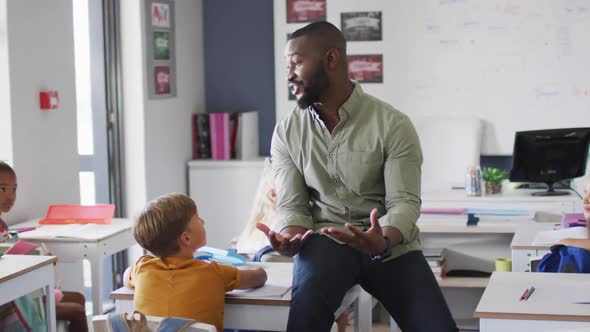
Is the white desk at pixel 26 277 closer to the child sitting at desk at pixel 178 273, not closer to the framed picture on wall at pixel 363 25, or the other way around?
the child sitting at desk at pixel 178 273

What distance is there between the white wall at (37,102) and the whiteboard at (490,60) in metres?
1.98

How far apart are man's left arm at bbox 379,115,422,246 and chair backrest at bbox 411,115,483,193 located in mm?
2600

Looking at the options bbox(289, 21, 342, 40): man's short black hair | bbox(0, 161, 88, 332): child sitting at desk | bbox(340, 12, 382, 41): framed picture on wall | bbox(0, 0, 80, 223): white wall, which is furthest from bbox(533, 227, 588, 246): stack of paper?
bbox(340, 12, 382, 41): framed picture on wall

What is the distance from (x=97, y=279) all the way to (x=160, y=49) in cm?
202

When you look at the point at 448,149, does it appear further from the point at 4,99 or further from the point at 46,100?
the point at 4,99

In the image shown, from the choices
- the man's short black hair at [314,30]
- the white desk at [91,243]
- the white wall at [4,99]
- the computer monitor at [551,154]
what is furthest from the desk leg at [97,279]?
the computer monitor at [551,154]

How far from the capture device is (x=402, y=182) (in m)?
2.96

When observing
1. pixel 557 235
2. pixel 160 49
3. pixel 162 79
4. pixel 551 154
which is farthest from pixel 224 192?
pixel 557 235

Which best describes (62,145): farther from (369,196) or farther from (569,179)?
(569,179)

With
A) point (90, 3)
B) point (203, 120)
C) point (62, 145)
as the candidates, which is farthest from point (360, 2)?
point (62, 145)

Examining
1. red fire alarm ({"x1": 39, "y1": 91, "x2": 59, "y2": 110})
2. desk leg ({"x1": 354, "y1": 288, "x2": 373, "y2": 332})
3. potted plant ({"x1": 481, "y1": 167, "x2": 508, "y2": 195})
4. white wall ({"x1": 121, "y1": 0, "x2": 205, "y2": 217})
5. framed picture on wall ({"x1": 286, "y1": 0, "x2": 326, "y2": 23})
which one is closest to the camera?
desk leg ({"x1": 354, "y1": 288, "x2": 373, "y2": 332})

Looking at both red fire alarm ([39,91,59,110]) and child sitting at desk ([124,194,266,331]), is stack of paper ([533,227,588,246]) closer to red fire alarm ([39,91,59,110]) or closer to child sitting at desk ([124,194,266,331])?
child sitting at desk ([124,194,266,331])

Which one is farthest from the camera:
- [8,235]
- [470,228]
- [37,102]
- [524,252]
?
[470,228]

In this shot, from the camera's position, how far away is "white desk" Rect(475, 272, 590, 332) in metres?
2.30
